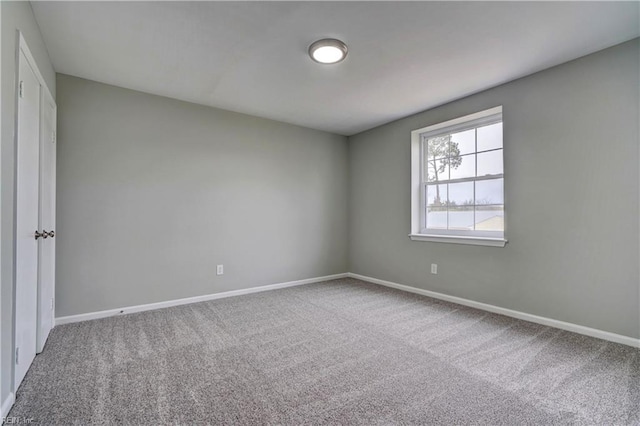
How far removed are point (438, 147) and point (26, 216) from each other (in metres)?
4.17

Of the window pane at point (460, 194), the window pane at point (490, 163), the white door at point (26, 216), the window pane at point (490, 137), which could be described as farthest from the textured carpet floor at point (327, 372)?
the window pane at point (490, 137)

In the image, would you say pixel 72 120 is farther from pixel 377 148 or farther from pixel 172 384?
pixel 377 148

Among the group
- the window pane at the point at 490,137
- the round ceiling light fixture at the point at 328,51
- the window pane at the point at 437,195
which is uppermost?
the round ceiling light fixture at the point at 328,51

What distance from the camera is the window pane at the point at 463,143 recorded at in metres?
3.61

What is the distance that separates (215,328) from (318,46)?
8.70 feet

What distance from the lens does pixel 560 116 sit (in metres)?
2.76

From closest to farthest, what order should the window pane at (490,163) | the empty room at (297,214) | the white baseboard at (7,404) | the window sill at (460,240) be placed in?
1. the white baseboard at (7,404)
2. the empty room at (297,214)
3. the window sill at (460,240)
4. the window pane at (490,163)

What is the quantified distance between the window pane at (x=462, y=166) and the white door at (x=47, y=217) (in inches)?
163

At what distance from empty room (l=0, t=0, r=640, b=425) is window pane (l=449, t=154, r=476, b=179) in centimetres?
5

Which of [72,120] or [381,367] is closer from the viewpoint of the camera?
[381,367]

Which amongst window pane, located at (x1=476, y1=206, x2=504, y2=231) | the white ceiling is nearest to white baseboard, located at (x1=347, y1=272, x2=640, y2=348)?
window pane, located at (x1=476, y1=206, x2=504, y2=231)

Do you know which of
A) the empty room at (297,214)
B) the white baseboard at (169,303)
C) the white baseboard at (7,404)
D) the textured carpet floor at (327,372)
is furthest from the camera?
the white baseboard at (169,303)

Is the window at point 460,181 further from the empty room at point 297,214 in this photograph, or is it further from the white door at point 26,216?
the white door at point 26,216

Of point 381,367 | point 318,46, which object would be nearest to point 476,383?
point 381,367
